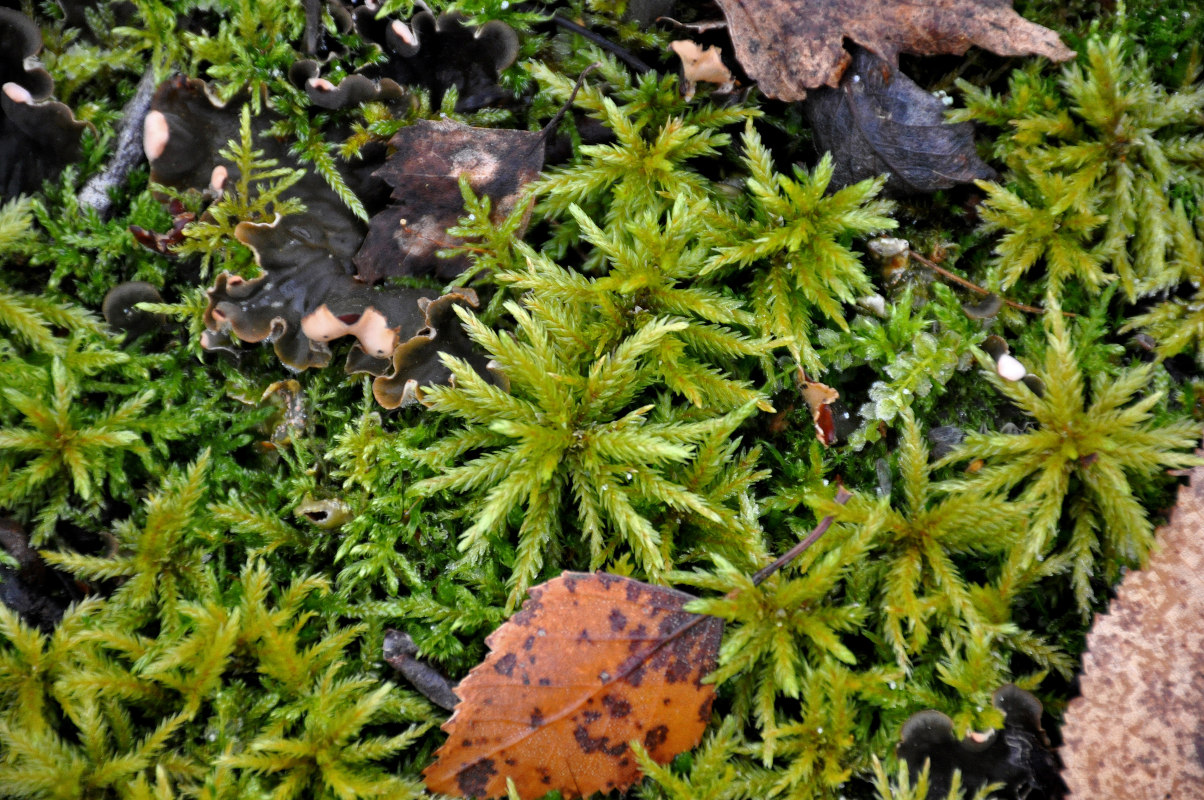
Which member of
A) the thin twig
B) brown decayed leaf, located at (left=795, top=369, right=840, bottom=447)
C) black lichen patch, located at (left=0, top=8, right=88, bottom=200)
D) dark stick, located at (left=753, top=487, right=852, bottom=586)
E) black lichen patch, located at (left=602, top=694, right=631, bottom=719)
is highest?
black lichen patch, located at (left=0, top=8, right=88, bottom=200)

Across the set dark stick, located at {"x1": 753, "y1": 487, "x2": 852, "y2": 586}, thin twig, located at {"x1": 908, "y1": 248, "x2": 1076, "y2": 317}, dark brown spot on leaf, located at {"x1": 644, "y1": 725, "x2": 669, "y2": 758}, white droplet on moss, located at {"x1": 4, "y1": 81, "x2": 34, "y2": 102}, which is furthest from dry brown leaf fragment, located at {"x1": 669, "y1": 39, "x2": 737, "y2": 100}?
white droplet on moss, located at {"x1": 4, "y1": 81, "x2": 34, "y2": 102}

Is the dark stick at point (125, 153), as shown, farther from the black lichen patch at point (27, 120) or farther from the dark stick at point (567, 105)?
the dark stick at point (567, 105)

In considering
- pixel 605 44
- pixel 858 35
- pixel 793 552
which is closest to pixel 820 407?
pixel 793 552

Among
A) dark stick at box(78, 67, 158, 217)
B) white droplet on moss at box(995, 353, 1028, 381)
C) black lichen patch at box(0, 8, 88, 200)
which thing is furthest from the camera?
dark stick at box(78, 67, 158, 217)

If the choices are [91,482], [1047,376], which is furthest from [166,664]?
[1047,376]

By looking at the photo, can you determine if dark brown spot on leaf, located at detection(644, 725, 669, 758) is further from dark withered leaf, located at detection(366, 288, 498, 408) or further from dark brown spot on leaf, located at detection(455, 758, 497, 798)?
dark withered leaf, located at detection(366, 288, 498, 408)

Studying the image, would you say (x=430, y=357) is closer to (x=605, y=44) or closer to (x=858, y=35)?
(x=605, y=44)

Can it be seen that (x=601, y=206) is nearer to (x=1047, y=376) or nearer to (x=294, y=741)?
(x=1047, y=376)
